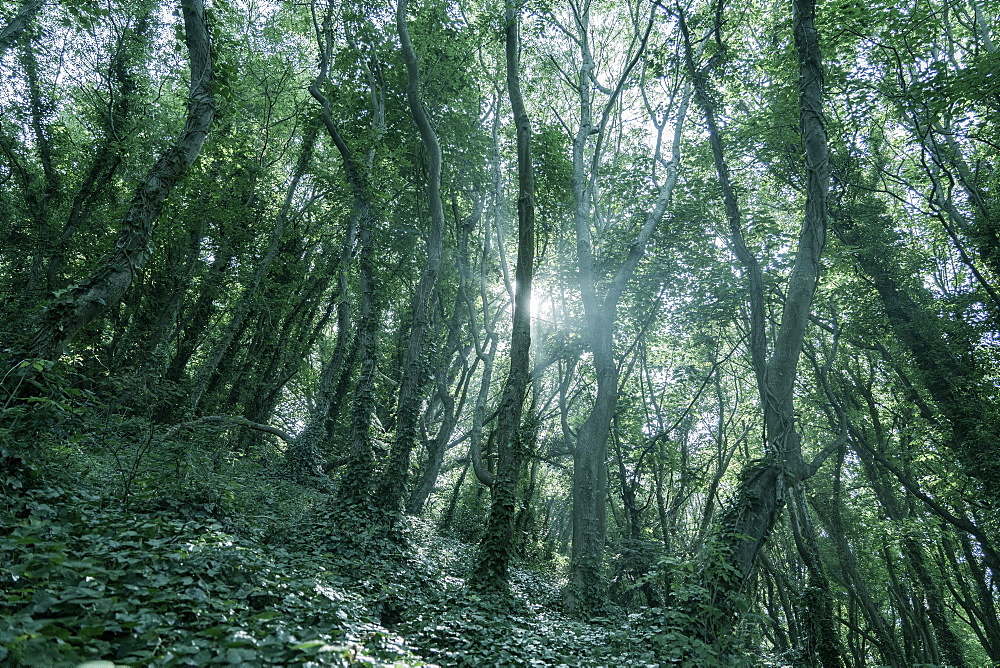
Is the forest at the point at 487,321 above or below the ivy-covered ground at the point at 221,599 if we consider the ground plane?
above

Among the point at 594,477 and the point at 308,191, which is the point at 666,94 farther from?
the point at 308,191

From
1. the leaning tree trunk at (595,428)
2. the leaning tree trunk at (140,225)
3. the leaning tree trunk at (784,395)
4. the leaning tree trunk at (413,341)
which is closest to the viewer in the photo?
the leaning tree trunk at (140,225)

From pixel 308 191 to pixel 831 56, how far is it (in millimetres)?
17827

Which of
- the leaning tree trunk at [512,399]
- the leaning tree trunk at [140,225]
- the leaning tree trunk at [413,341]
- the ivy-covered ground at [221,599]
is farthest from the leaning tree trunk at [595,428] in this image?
the leaning tree trunk at [140,225]

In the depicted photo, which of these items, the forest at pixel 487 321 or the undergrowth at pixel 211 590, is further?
the forest at pixel 487 321

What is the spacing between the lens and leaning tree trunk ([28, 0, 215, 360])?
5617 millimetres

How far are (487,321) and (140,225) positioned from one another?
11.0 m

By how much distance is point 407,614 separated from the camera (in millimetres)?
5945

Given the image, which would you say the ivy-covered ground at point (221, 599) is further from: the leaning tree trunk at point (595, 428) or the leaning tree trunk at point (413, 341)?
the leaning tree trunk at point (595, 428)

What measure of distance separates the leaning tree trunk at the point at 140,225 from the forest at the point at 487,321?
4 cm

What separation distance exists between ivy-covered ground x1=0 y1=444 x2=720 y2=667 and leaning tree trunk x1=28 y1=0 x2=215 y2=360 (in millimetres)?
1502

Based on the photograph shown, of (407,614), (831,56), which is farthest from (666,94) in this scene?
(407,614)

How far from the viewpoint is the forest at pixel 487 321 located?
5.17m

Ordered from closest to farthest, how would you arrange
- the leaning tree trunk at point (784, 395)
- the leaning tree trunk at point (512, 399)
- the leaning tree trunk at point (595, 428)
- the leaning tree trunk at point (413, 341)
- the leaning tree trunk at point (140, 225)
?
1. the leaning tree trunk at point (140, 225)
2. the leaning tree trunk at point (784, 395)
3. the leaning tree trunk at point (512, 399)
4. the leaning tree trunk at point (595, 428)
5. the leaning tree trunk at point (413, 341)
